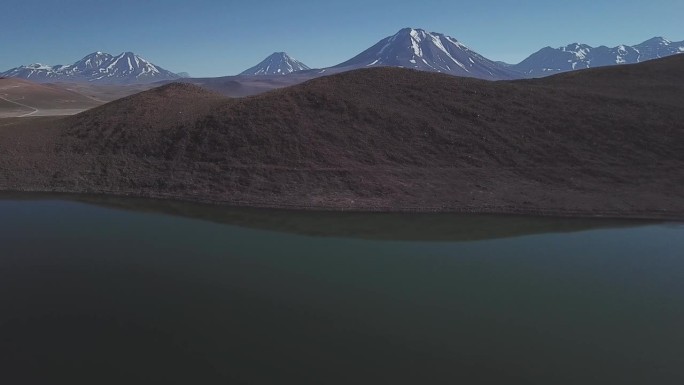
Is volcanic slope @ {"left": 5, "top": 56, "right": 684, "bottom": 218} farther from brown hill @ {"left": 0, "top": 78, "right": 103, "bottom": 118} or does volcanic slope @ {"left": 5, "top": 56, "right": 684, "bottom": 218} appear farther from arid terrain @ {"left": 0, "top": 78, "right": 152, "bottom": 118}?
brown hill @ {"left": 0, "top": 78, "right": 103, "bottom": 118}

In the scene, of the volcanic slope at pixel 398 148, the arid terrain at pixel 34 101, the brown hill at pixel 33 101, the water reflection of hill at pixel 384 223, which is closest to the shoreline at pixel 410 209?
the volcanic slope at pixel 398 148

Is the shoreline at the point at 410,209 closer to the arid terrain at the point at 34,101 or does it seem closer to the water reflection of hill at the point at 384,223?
the water reflection of hill at the point at 384,223

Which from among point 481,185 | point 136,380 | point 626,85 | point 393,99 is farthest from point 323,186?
point 626,85

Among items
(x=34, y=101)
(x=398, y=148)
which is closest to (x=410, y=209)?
(x=398, y=148)

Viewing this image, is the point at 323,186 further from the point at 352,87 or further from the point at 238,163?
the point at 352,87

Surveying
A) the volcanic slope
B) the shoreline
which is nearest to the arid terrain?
the volcanic slope

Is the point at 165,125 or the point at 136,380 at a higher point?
the point at 165,125

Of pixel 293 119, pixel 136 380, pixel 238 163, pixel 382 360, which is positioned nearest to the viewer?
pixel 136 380

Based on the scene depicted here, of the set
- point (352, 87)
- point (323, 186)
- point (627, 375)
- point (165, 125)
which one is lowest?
point (627, 375)
